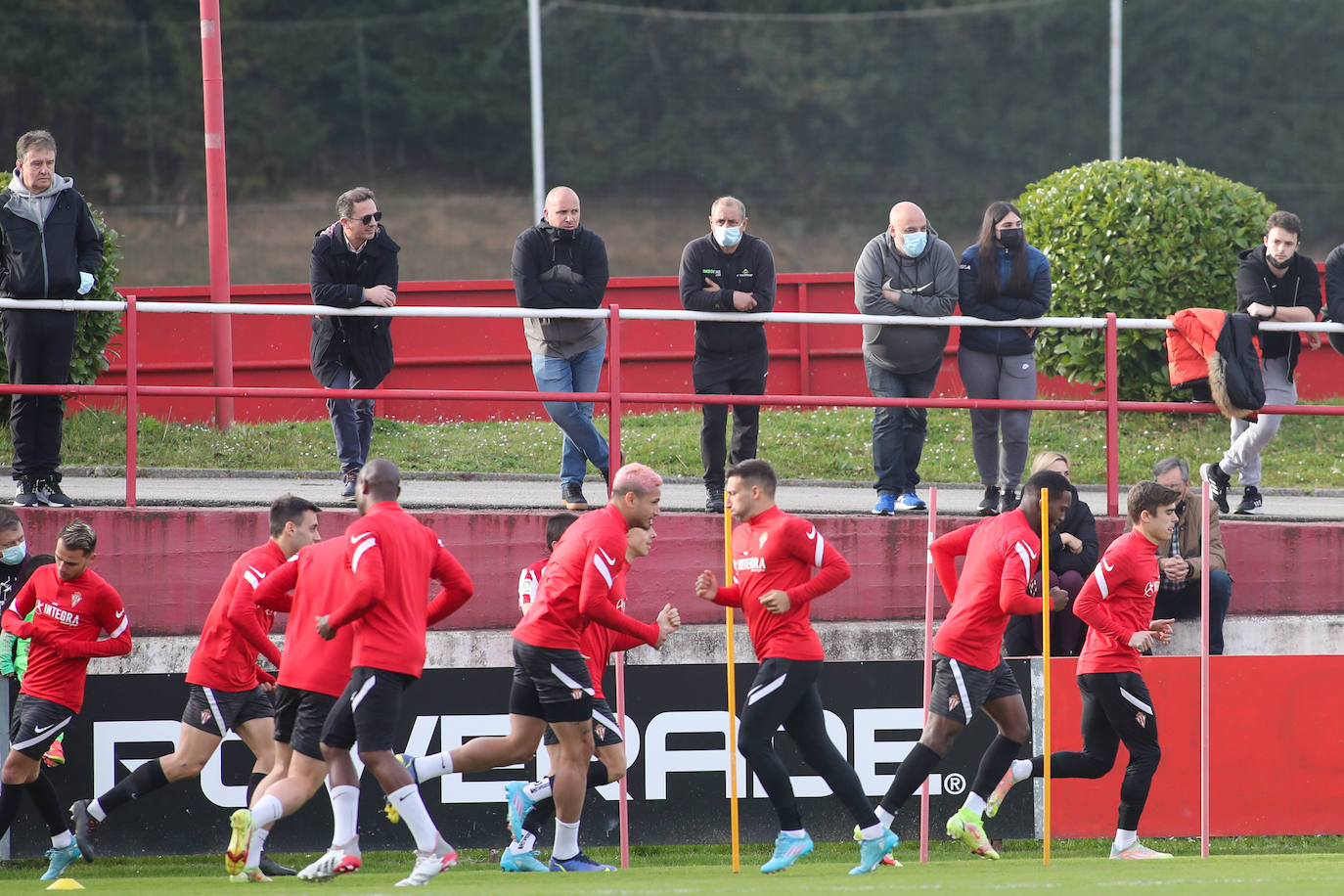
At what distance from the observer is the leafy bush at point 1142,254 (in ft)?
45.5

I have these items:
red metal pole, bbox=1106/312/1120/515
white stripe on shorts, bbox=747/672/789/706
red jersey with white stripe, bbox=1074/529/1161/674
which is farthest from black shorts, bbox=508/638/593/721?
red metal pole, bbox=1106/312/1120/515

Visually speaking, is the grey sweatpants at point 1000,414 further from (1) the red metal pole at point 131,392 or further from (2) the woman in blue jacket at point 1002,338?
(1) the red metal pole at point 131,392

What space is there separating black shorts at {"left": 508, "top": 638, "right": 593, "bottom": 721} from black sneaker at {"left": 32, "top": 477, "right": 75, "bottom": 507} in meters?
3.63

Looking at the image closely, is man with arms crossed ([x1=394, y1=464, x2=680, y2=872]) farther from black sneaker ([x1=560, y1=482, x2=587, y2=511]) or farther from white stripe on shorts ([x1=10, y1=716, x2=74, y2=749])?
white stripe on shorts ([x1=10, y1=716, x2=74, y2=749])

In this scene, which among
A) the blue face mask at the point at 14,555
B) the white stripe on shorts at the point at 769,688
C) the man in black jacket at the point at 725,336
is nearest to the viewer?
the white stripe on shorts at the point at 769,688

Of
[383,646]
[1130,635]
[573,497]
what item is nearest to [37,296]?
[573,497]

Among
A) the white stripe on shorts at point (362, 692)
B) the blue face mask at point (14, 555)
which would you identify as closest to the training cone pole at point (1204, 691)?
the white stripe on shorts at point (362, 692)

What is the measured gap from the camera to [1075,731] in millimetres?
9992

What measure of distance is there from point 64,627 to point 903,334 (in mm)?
5459

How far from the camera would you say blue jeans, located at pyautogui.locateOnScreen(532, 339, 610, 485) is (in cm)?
1035

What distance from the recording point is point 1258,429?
10969 millimetres

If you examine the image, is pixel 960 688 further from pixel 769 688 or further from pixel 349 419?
pixel 349 419

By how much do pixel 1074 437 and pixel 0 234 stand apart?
29.3ft

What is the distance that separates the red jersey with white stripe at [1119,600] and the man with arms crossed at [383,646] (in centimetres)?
358
